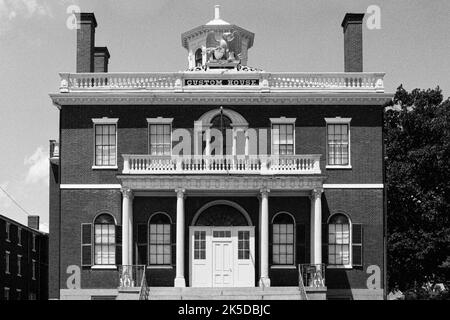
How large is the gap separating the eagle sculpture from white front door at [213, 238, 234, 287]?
27.9ft

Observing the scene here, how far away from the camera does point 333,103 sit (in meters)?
37.8

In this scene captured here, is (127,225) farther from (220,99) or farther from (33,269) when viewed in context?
(33,269)

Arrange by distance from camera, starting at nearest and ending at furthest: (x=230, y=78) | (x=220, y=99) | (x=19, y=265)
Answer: (x=220, y=99) → (x=230, y=78) → (x=19, y=265)

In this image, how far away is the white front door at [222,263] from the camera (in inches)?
1444

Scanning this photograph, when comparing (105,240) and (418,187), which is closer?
(105,240)

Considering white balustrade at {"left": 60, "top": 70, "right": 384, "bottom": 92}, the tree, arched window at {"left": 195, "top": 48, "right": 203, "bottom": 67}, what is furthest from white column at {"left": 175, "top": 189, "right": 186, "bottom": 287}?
the tree

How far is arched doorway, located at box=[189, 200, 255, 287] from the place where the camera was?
36719 millimetres

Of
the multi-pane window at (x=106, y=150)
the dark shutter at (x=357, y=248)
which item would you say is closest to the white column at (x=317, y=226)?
the dark shutter at (x=357, y=248)

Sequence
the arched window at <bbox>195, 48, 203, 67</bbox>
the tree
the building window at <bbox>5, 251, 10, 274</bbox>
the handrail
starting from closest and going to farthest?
the handrail < the arched window at <bbox>195, 48, 203, 67</bbox> < the tree < the building window at <bbox>5, 251, 10, 274</bbox>

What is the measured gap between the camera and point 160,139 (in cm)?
3781

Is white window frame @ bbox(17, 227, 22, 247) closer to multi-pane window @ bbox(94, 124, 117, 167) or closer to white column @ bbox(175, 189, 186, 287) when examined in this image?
multi-pane window @ bbox(94, 124, 117, 167)

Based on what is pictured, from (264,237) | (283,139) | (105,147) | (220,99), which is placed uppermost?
(220,99)

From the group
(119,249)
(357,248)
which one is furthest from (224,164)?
(357,248)

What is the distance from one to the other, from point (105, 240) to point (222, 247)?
16.1 ft
